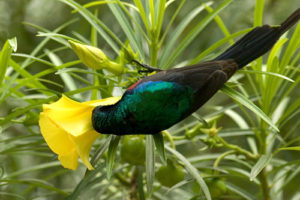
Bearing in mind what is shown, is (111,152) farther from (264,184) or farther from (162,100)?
(264,184)

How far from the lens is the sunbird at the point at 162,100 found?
0.80m

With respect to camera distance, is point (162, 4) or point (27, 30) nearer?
point (162, 4)

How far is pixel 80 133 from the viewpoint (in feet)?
2.70

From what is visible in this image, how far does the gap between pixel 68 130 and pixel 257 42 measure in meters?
0.38

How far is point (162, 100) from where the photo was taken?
807mm

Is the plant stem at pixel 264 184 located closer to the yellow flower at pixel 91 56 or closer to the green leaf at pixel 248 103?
the green leaf at pixel 248 103

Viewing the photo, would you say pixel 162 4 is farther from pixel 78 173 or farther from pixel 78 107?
pixel 78 173

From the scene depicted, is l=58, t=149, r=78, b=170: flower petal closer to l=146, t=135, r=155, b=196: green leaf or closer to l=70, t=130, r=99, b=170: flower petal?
l=70, t=130, r=99, b=170: flower petal

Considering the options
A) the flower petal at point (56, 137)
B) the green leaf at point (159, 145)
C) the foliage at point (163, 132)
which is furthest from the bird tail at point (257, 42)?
the flower petal at point (56, 137)

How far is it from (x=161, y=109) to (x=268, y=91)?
0.38 meters

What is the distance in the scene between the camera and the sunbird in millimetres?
803

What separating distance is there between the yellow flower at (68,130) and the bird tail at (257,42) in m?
0.29

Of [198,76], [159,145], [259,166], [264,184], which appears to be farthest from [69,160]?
[264,184]

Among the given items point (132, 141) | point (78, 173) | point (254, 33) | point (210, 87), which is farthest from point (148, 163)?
point (78, 173)
